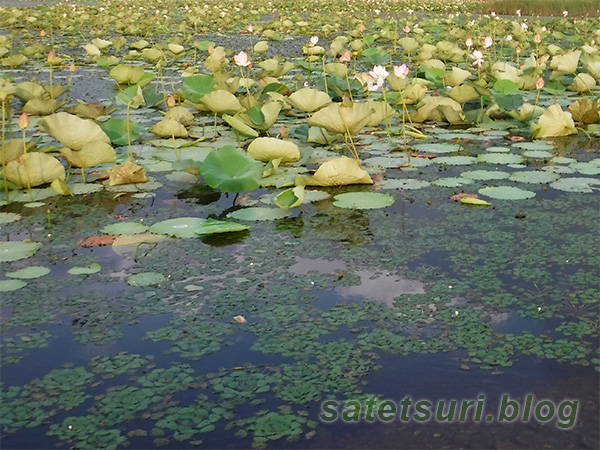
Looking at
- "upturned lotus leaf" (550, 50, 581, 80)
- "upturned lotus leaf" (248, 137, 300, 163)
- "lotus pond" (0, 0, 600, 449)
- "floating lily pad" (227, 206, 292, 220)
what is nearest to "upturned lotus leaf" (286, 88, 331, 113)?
"lotus pond" (0, 0, 600, 449)

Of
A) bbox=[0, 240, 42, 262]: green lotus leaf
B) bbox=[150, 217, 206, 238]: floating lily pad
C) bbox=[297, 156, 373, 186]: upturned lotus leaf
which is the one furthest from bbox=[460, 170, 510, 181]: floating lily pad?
bbox=[0, 240, 42, 262]: green lotus leaf

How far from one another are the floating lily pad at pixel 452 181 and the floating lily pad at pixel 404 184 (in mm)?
58

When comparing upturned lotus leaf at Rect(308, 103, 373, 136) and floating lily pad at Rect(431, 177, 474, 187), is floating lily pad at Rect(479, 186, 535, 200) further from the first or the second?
upturned lotus leaf at Rect(308, 103, 373, 136)

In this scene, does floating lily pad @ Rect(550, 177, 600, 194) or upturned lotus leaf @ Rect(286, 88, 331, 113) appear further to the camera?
upturned lotus leaf @ Rect(286, 88, 331, 113)

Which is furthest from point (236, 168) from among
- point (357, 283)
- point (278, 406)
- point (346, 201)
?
point (278, 406)

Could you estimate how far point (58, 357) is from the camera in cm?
220

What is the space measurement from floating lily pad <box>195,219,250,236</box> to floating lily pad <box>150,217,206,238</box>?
0.18 ft

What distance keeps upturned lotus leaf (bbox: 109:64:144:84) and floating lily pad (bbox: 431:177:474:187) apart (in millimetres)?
3665

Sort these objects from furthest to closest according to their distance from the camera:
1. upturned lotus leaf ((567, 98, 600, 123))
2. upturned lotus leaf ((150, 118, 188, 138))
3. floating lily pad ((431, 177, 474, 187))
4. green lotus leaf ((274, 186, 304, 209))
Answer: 1. upturned lotus leaf ((567, 98, 600, 123))
2. upturned lotus leaf ((150, 118, 188, 138))
3. floating lily pad ((431, 177, 474, 187))
4. green lotus leaf ((274, 186, 304, 209))

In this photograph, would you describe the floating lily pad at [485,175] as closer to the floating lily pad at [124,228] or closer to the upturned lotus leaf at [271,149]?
the upturned lotus leaf at [271,149]

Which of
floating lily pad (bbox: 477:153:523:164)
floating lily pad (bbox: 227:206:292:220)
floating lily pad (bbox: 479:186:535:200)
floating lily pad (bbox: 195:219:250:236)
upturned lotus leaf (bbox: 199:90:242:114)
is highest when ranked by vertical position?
upturned lotus leaf (bbox: 199:90:242:114)

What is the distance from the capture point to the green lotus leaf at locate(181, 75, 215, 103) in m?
5.21

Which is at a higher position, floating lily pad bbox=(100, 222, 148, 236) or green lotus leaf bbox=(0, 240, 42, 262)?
green lotus leaf bbox=(0, 240, 42, 262)

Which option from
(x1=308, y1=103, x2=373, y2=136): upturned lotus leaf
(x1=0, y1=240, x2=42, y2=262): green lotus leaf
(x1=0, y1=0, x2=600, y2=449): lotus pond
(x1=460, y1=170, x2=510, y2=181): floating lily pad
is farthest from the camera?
(x1=308, y1=103, x2=373, y2=136): upturned lotus leaf
